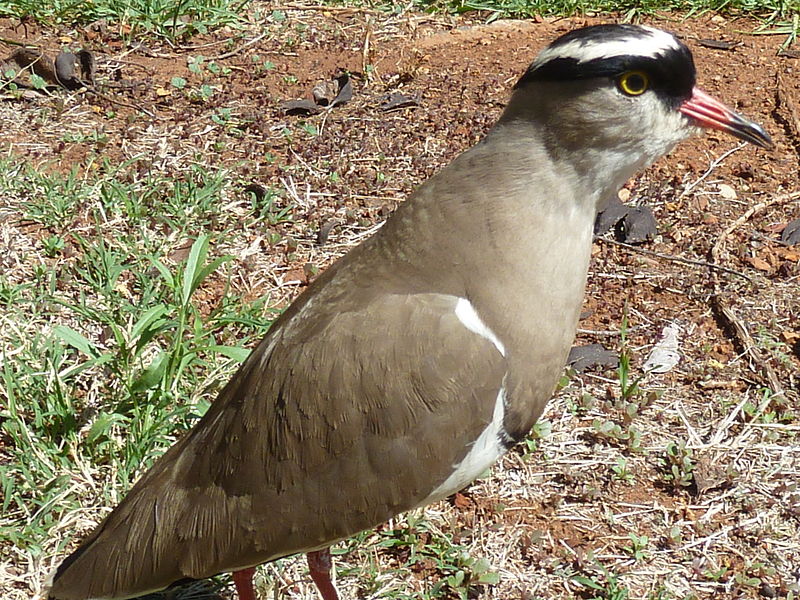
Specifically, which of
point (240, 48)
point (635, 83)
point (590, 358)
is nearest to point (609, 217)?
point (590, 358)

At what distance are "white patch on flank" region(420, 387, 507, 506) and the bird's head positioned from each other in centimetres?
73

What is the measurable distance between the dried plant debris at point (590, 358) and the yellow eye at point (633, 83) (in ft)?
5.64

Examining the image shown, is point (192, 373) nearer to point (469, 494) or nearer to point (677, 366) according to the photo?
point (469, 494)

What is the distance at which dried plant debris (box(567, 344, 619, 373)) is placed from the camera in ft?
14.5

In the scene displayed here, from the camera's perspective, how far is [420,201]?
3.07 meters

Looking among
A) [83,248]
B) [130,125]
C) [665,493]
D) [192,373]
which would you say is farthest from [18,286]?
[665,493]

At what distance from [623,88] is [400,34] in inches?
153

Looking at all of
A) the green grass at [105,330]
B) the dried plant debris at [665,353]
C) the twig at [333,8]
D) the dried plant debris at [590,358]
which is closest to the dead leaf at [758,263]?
the dried plant debris at [665,353]

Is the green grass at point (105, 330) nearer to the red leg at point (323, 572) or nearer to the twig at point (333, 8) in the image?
the red leg at point (323, 572)

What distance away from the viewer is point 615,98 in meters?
2.86

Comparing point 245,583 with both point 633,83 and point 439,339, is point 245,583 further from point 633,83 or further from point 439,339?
point 633,83

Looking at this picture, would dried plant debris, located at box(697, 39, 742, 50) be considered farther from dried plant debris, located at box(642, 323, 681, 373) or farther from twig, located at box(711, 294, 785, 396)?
dried plant debris, located at box(642, 323, 681, 373)

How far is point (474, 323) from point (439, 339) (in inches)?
4.5

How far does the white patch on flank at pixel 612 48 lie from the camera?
2816mm
